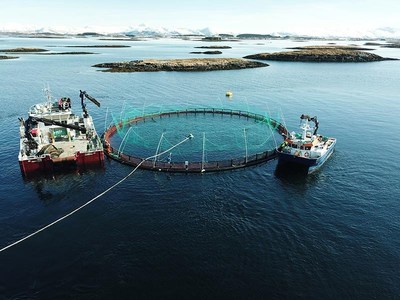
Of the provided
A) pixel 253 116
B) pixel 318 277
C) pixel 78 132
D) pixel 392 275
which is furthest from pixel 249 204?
pixel 253 116

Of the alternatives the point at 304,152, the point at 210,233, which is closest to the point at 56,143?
the point at 210,233

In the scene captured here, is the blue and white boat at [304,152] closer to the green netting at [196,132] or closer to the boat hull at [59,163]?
the green netting at [196,132]

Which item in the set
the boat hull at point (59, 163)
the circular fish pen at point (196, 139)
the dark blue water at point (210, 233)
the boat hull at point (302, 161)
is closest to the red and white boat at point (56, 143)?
the boat hull at point (59, 163)

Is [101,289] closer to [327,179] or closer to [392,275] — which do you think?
[392,275]

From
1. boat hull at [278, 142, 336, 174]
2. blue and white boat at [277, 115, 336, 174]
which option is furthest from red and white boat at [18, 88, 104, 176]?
blue and white boat at [277, 115, 336, 174]

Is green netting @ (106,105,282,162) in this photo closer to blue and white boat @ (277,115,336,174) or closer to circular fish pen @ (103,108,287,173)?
circular fish pen @ (103,108,287,173)
